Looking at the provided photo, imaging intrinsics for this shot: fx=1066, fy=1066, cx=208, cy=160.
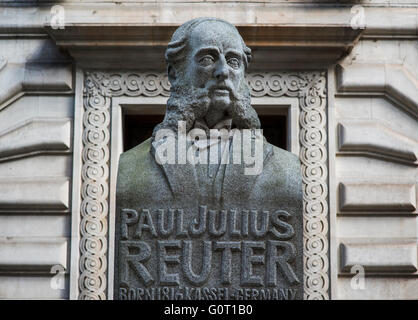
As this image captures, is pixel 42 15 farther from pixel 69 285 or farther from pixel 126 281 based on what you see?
pixel 126 281

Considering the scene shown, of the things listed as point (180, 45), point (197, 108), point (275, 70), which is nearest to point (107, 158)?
point (275, 70)

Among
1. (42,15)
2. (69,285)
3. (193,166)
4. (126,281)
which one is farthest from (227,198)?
(42,15)

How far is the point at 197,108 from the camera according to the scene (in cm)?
705

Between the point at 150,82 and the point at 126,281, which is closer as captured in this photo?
the point at 126,281

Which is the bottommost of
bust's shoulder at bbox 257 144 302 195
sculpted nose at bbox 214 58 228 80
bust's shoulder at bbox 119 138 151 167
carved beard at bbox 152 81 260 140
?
bust's shoulder at bbox 257 144 302 195

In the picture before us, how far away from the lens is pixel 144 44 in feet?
40.8

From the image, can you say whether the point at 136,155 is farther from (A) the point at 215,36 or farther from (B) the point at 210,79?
(A) the point at 215,36

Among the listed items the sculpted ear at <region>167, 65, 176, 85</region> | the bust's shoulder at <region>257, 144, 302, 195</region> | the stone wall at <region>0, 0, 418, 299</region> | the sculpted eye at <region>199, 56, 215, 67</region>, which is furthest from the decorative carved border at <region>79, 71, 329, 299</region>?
the sculpted eye at <region>199, 56, 215, 67</region>

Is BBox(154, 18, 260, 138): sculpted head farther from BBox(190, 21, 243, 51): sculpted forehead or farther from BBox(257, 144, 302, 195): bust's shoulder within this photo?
BBox(257, 144, 302, 195): bust's shoulder

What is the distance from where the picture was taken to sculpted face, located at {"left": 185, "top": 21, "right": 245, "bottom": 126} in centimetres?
702

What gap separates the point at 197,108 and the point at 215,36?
1.61 feet

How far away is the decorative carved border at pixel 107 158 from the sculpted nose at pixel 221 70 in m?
5.40

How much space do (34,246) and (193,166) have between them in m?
5.87
